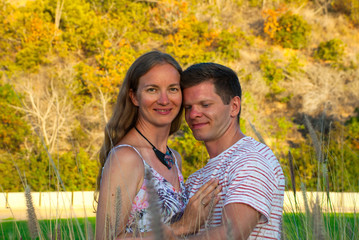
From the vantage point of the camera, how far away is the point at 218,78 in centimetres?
287

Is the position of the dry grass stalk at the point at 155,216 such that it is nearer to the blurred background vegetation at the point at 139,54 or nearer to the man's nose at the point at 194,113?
the man's nose at the point at 194,113

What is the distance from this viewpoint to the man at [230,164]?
2.19 meters

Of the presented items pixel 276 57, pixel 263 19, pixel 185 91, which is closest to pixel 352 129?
pixel 276 57

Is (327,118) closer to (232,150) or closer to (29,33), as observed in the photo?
(29,33)

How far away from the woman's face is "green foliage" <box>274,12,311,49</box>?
2244cm

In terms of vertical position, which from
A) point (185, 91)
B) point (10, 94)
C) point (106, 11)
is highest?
point (106, 11)

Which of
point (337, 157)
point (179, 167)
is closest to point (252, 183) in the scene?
point (179, 167)

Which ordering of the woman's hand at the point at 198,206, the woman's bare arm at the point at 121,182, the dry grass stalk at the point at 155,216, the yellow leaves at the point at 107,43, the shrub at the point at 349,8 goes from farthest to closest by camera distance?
the shrub at the point at 349,8 → the yellow leaves at the point at 107,43 → the woman's bare arm at the point at 121,182 → the woman's hand at the point at 198,206 → the dry grass stalk at the point at 155,216

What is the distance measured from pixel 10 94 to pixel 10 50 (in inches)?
260

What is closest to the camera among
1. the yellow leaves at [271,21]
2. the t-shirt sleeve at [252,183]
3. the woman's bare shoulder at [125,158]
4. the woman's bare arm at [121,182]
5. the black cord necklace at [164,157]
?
the t-shirt sleeve at [252,183]

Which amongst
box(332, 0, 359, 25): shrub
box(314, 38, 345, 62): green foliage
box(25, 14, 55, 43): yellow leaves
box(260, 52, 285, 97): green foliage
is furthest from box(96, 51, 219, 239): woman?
box(332, 0, 359, 25): shrub

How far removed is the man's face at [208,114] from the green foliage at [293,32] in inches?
890

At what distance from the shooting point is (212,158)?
2.82 m

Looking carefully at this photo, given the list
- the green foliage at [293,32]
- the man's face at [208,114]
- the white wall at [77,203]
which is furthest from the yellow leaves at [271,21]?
the man's face at [208,114]
